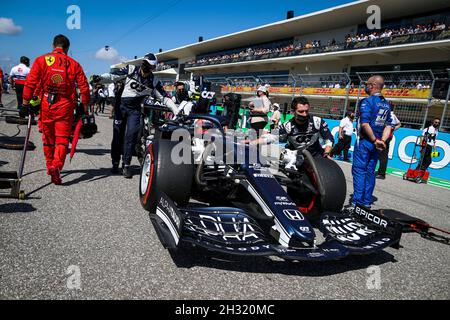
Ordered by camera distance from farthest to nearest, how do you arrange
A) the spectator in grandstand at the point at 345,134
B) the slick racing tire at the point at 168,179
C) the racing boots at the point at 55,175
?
the spectator in grandstand at the point at 345,134
the racing boots at the point at 55,175
the slick racing tire at the point at 168,179

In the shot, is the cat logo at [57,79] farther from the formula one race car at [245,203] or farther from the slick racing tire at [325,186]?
the slick racing tire at [325,186]

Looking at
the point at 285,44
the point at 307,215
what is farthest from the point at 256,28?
the point at 307,215

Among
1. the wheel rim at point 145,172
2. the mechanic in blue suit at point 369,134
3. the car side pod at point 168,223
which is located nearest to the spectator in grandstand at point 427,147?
the mechanic in blue suit at point 369,134

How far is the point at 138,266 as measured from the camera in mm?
2229

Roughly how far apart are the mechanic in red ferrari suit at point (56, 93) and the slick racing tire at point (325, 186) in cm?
300

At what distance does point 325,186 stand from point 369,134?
52.5 inches

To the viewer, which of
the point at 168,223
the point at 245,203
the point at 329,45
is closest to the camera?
the point at 168,223

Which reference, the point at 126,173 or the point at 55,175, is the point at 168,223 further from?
the point at 126,173

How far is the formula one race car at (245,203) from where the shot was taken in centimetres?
227

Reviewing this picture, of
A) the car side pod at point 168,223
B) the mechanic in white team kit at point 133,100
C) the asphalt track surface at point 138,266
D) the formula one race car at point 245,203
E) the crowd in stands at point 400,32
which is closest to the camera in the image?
the asphalt track surface at point 138,266

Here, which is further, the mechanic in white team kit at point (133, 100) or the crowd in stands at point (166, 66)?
the crowd in stands at point (166, 66)

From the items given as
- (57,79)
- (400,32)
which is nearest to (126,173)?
(57,79)

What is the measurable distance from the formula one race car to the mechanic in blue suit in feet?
3.21
